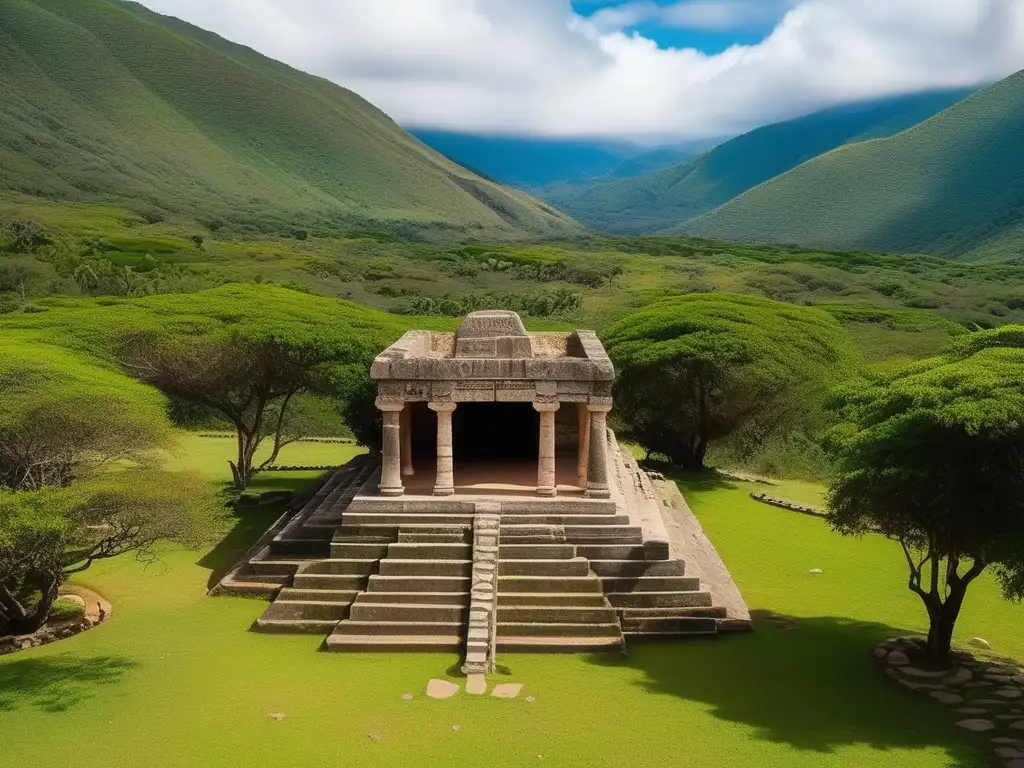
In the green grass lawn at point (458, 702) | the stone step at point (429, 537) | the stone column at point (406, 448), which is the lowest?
the green grass lawn at point (458, 702)

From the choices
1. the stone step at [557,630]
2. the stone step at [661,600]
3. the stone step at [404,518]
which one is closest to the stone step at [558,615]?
the stone step at [557,630]

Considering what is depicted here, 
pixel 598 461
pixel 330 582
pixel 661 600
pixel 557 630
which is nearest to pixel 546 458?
pixel 598 461

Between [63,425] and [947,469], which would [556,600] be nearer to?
[947,469]

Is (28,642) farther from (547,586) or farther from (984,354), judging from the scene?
(984,354)

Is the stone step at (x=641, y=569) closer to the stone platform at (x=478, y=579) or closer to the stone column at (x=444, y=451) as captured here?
the stone platform at (x=478, y=579)

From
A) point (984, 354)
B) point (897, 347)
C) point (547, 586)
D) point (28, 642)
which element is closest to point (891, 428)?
point (984, 354)

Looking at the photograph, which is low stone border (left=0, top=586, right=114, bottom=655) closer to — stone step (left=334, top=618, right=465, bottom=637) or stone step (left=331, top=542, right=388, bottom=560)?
stone step (left=331, top=542, right=388, bottom=560)

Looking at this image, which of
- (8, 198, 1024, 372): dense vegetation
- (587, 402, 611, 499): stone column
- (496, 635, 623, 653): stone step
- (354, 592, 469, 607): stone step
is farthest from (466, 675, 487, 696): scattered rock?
(8, 198, 1024, 372): dense vegetation
